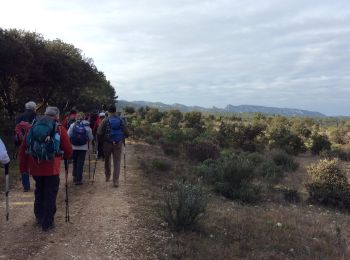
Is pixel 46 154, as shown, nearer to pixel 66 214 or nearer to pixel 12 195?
pixel 66 214

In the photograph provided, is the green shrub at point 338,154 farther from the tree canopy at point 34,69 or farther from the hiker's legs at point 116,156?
the hiker's legs at point 116,156

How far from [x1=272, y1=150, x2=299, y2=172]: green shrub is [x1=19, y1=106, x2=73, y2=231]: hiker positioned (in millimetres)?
16160

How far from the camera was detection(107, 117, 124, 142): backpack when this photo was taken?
11.6 metres

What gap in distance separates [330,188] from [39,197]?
415 inches

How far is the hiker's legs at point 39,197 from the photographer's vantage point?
7.76 metres

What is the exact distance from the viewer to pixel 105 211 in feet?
30.9

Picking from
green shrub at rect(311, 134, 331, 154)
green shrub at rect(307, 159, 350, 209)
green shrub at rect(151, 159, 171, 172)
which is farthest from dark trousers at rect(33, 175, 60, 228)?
green shrub at rect(311, 134, 331, 154)

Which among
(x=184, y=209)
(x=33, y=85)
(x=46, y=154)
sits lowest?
(x=184, y=209)

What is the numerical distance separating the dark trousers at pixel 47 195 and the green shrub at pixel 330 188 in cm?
1008

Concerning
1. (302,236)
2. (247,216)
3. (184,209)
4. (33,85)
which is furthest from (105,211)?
(33,85)

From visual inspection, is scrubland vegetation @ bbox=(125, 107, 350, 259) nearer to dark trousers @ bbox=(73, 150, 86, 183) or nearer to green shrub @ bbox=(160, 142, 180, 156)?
green shrub @ bbox=(160, 142, 180, 156)

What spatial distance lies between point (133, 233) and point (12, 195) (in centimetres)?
396

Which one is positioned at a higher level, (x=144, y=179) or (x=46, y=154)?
(x=46, y=154)

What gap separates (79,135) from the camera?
11.6 meters
